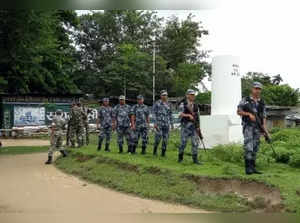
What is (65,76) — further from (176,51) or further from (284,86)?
(284,86)

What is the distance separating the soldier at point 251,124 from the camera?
22.7 feet

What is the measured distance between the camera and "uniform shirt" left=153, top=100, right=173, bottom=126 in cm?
970

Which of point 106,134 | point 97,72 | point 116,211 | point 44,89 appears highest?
point 97,72

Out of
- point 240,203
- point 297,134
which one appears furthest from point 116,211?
point 297,134

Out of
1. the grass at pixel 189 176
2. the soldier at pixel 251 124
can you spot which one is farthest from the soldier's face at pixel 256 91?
the grass at pixel 189 176

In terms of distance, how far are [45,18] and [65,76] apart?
16.3m

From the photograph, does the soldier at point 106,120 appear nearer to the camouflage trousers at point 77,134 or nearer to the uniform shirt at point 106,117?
the uniform shirt at point 106,117

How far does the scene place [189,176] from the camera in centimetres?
685

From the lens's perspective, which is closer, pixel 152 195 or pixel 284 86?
pixel 152 195

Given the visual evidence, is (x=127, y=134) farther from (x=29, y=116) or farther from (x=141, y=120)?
(x=29, y=116)

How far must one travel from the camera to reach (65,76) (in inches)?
1152

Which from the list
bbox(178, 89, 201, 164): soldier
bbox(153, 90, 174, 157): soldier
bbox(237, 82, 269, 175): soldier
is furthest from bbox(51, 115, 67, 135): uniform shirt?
bbox(237, 82, 269, 175): soldier

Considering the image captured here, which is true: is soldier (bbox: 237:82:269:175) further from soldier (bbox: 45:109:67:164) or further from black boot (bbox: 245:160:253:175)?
soldier (bbox: 45:109:67:164)

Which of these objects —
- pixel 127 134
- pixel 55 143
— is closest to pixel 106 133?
pixel 127 134
